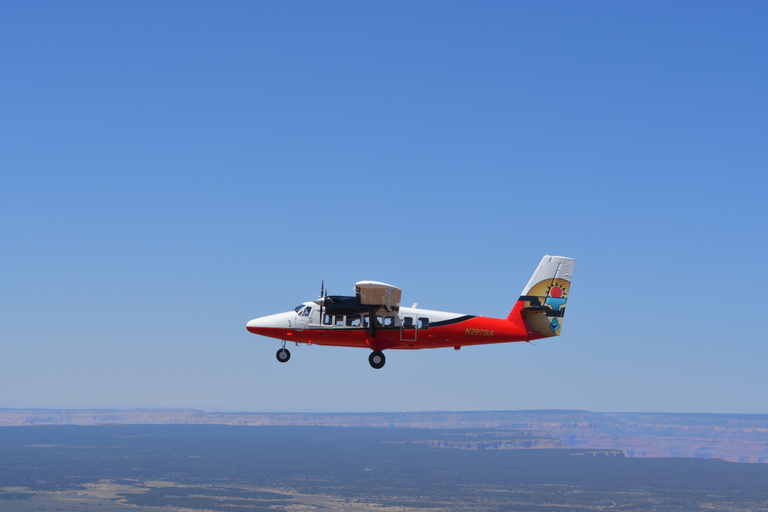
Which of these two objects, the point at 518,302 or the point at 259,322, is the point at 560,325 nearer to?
the point at 518,302

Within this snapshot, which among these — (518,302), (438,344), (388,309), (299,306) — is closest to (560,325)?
(518,302)

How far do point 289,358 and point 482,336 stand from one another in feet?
41.6

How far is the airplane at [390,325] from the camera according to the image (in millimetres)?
45000

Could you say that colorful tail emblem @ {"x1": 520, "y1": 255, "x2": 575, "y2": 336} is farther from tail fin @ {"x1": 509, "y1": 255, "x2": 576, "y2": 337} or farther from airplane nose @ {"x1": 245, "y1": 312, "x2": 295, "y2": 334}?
airplane nose @ {"x1": 245, "y1": 312, "x2": 295, "y2": 334}

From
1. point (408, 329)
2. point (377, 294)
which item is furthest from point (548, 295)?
point (377, 294)

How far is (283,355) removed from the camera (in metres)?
45.8

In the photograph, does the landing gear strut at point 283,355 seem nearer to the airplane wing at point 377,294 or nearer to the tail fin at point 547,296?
the airplane wing at point 377,294

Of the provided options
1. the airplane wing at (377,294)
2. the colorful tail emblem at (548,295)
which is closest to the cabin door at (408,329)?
the airplane wing at (377,294)

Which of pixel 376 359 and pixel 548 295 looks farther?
pixel 548 295

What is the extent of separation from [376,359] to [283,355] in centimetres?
599

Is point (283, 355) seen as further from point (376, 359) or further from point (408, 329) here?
point (408, 329)

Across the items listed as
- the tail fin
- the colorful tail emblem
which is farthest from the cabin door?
the colorful tail emblem

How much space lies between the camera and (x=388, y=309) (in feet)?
147

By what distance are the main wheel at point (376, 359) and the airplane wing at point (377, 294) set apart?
3294 mm
